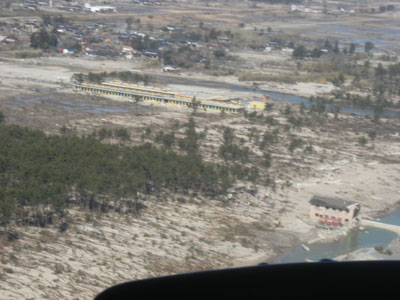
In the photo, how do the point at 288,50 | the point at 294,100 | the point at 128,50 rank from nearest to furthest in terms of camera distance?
the point at 294,100
the point at 128,50
the point at 288,50

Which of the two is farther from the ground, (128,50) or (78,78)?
(128,50)

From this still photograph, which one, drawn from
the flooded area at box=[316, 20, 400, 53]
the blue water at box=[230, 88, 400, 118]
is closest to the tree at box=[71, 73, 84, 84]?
the blue water at box=[230, 88, 400, 118]

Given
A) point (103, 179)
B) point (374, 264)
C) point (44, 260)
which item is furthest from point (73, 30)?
point (374, 264)

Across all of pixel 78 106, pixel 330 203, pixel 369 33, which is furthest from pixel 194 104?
pixel 369 33

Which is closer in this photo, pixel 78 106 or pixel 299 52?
pixel 78 106

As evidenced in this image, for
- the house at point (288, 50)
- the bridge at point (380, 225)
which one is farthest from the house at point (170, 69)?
the bridge at point (380, 225)

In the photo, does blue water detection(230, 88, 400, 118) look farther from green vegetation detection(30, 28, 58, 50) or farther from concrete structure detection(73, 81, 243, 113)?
green vegetation detection(30, 28, 58, 50)

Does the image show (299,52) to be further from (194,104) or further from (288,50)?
(194,104)

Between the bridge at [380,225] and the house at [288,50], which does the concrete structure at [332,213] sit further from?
the house at [288,50]
